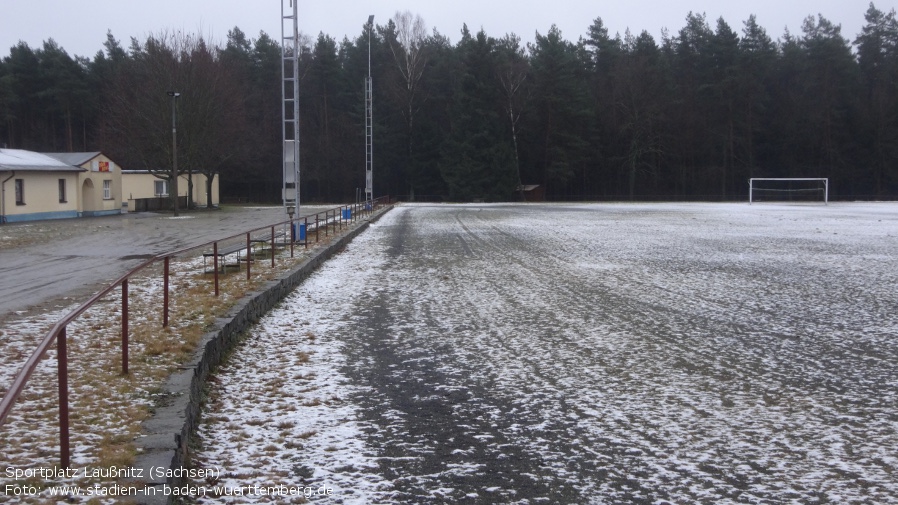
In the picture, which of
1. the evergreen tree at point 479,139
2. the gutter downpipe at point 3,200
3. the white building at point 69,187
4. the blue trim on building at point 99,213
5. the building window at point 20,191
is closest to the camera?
the gutter downpipe at point 3,200

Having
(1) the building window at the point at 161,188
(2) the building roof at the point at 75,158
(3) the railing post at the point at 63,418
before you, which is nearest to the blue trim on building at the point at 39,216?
(2) the building roof at the point at 75,158

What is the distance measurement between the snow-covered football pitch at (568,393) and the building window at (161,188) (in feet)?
152

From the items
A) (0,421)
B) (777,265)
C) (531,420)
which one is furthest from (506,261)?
(0,421)

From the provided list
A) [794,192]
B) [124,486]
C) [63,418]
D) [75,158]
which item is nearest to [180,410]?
[63,418]

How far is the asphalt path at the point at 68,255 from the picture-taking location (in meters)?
13.0

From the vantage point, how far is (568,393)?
7.08 metres

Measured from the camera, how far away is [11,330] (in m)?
9.49

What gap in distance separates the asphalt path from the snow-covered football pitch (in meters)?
3.87

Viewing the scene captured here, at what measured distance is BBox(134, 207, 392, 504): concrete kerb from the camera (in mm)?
4637

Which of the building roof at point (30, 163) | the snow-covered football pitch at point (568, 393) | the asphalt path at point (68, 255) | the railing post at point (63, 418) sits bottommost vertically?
the snow-covered football pitch at point (568, 393)

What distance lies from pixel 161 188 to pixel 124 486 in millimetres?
A: 56907

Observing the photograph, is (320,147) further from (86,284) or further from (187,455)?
(187,455)

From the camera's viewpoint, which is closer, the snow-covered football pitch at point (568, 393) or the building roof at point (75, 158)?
the snow-covered football pitch at point (568, 393)

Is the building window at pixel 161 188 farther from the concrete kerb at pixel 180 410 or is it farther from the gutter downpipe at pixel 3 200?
the concrete kerb at pixel 180 410
